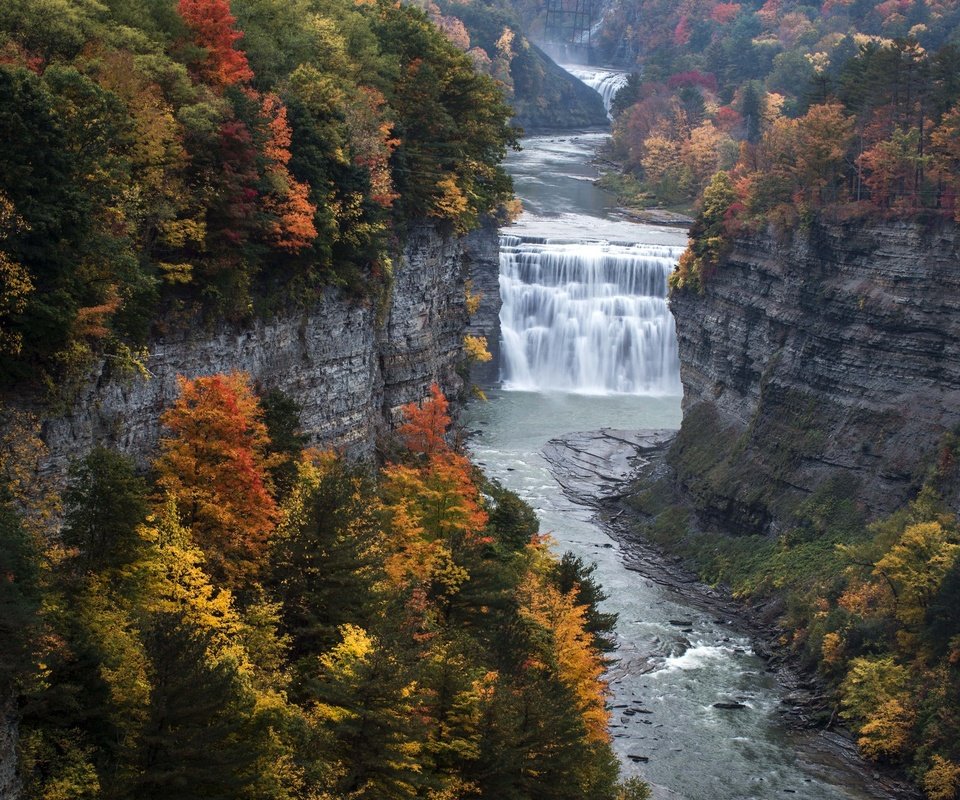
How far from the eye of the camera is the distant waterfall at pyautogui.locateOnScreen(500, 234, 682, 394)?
118 metres

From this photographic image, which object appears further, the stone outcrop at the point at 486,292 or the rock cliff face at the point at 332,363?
the stone outcrop at the point at 486,292

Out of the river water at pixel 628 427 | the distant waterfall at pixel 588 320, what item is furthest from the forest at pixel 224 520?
the distant waterfall at pixel 588 320

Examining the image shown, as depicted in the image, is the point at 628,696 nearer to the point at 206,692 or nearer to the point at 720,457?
the point at 720,457

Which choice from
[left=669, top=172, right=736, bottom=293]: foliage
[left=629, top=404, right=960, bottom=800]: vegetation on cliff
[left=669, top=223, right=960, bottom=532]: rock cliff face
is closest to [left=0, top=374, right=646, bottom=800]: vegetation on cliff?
[left=629, top=404, right=960, bottom=800]: vegetation on cliff

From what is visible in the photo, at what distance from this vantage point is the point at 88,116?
3822 cm

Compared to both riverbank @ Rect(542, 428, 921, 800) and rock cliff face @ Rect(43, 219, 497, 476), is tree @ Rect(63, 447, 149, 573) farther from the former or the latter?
riverbank @ Rect(542, 428, 921, 800)

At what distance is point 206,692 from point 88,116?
15742 mm

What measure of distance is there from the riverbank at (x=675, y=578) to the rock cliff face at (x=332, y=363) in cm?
1827

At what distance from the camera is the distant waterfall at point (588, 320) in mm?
118125

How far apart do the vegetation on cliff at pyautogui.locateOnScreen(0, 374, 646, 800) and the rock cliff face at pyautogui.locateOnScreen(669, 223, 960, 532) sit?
3314 centimetres

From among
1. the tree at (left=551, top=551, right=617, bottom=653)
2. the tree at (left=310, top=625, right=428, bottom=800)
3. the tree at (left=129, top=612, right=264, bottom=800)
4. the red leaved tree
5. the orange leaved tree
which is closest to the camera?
the tree at (left=129, top=612, right=264, bottom=800)

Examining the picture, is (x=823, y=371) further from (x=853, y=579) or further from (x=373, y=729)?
(x=373, y=729)

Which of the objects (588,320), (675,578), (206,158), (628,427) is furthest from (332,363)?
(588,320)

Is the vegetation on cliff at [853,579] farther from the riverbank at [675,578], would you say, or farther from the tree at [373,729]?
the tree at [373,729]
